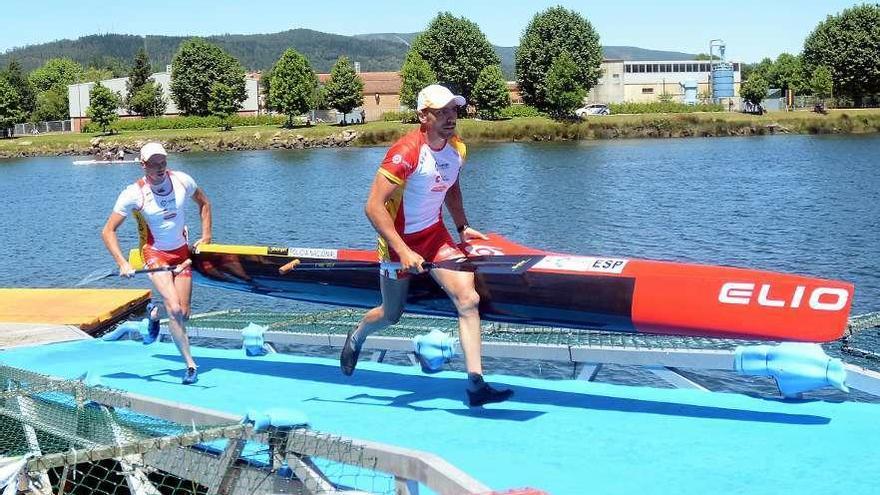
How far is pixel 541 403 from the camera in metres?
7.55

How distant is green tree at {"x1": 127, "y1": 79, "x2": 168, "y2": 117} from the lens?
380 feet

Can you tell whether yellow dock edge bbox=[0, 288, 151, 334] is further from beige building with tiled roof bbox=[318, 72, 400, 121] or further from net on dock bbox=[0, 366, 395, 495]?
beige building with tiled roof bbox=[318, 72, 400, 121]

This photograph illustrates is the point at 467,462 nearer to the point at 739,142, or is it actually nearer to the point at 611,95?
the point at 739,142

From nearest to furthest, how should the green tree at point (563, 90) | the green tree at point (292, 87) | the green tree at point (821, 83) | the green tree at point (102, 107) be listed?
the green tree at point (563, 90)
the green tree at point (821, 83)
the green tree at point (102, 107)
the green tree at point (292, 87)

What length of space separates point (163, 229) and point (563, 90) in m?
90.9

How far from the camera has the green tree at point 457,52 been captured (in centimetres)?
10406

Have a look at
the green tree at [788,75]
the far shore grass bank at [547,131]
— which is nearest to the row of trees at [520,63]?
the far shore grass bank at [547,131]

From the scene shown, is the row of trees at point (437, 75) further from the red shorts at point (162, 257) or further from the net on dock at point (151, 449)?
the net on dock at point (151, 449)

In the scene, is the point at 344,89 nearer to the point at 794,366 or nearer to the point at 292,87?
the point at 292,87

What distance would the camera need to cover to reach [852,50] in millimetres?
101938

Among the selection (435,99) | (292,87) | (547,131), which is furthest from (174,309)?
(292,87)

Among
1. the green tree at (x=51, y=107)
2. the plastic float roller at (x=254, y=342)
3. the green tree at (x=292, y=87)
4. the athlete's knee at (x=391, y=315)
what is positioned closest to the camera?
the athlete's knee at (x=391, y=315)

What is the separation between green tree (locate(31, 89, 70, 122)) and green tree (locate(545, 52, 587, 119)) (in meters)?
67.0

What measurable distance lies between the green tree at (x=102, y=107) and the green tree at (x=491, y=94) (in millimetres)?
37159
